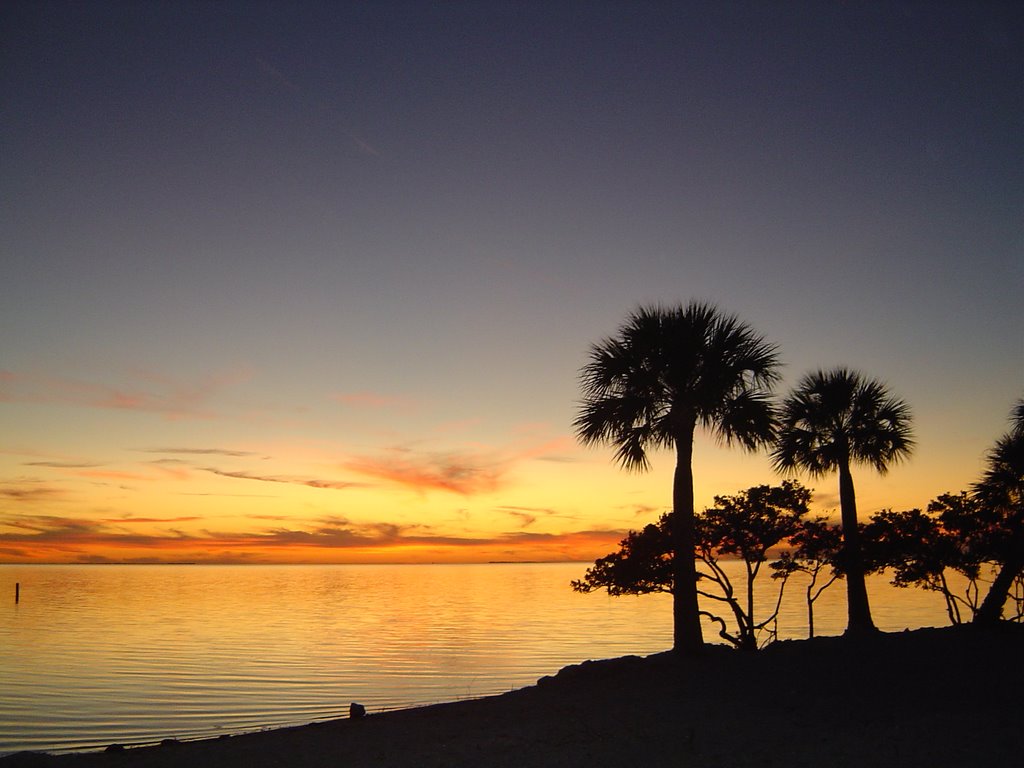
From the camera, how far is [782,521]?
92.5 feet

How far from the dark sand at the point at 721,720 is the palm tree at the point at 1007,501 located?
218 centimetres

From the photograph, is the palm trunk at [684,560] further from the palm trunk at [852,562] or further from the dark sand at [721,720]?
the palm trunk at [852,562]

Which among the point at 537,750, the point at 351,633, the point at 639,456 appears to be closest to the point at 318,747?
the point at 537,750

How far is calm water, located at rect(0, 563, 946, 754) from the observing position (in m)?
26.8

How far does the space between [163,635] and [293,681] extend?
23.6 m

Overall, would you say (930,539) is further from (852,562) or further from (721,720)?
(721,720)

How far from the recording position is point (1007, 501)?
25.4 metres

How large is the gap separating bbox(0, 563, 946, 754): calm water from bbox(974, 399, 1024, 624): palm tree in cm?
1882

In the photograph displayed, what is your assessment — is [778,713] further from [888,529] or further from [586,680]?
[888,529]

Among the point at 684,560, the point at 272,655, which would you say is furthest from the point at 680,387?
the point at 272,655

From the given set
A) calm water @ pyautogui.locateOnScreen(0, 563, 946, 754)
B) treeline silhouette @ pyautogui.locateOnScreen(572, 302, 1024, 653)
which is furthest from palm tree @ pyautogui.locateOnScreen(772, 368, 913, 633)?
calm water @ pyautogui.locateOnScreen(0, 563, 946, 754)

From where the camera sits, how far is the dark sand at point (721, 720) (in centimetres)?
1137

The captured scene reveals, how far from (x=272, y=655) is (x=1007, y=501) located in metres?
36.4

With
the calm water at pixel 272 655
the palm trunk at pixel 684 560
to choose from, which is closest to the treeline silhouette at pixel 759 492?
the palm trunk at pixel 684 560
